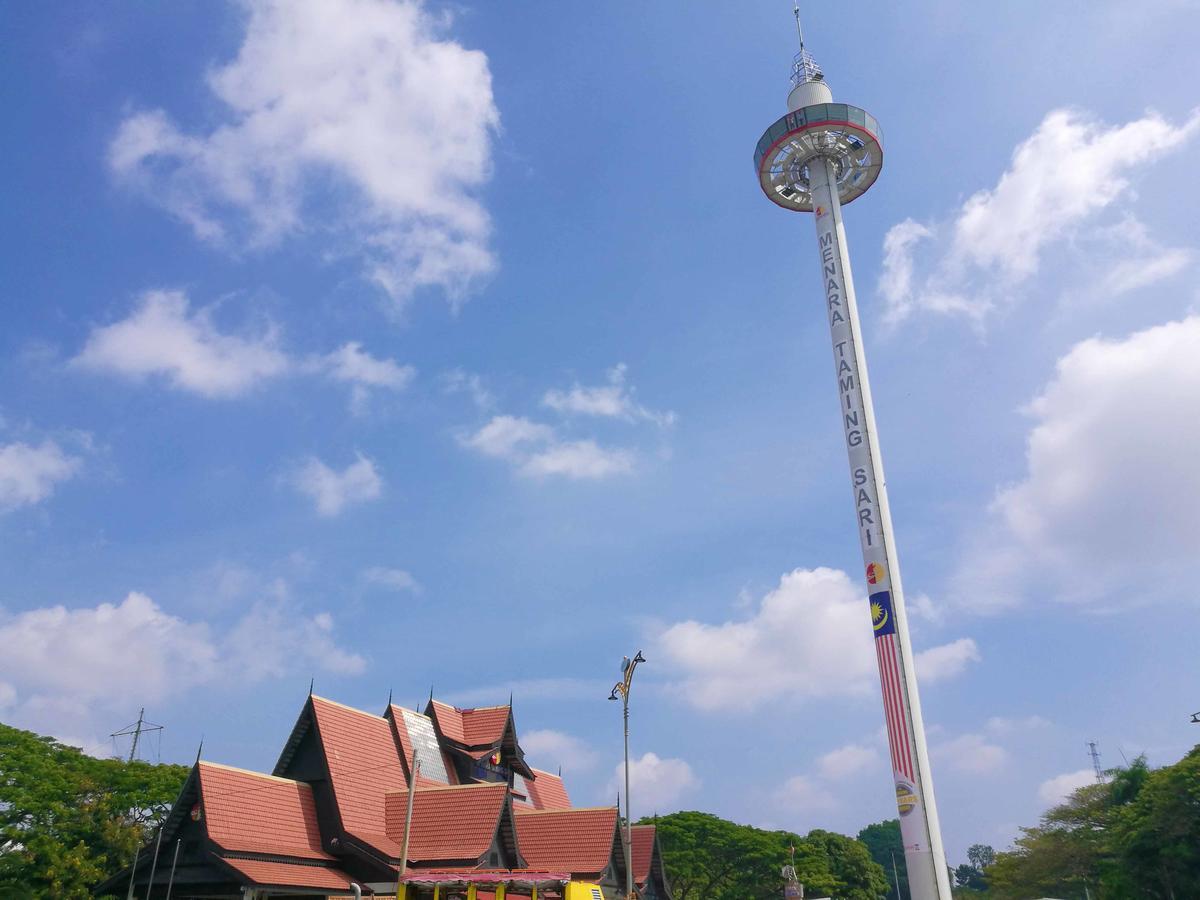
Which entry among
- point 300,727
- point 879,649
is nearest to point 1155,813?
point 879,649

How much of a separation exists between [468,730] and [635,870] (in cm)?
1051

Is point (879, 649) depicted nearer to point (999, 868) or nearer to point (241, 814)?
point (241, 814)

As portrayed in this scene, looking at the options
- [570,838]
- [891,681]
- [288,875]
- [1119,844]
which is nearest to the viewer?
[288,875]

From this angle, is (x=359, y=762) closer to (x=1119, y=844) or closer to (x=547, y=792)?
(x=547, y=792)

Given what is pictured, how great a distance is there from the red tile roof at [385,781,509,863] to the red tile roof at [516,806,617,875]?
3.95 m

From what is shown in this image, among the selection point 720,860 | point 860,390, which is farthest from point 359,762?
point 720,860

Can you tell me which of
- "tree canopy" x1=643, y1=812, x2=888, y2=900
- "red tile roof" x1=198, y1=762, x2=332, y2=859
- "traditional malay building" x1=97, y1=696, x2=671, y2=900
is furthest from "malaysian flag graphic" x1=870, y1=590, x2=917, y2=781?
"tree canopy" x1=643, y1=812, x2=888, y2=900

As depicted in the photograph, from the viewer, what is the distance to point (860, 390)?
1481 inches

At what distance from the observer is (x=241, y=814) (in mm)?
29984

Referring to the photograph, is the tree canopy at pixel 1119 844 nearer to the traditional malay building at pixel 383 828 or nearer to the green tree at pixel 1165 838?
the green tree at pixel 1165 838

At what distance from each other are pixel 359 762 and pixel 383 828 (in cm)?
292

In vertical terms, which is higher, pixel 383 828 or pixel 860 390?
pixel 860 390

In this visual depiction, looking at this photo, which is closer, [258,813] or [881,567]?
[258,813]

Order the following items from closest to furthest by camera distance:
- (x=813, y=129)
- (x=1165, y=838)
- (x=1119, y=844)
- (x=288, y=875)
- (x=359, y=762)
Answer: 1. (x=288, y=875)
2. (x=359, y=762)
3. (x=813, y=129)
4. (x=1165, y=838)
5. (x=1119, y=844)
